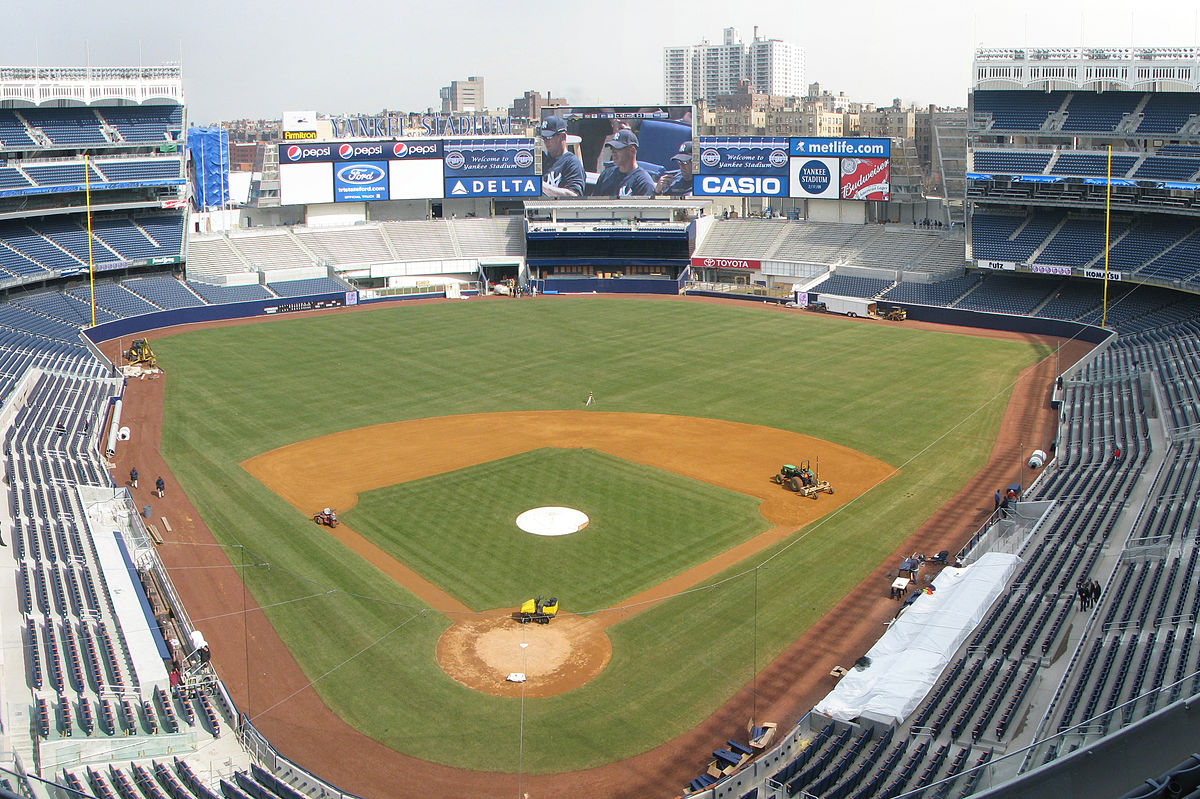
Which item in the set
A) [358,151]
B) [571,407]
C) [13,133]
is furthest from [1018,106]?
[13,133]

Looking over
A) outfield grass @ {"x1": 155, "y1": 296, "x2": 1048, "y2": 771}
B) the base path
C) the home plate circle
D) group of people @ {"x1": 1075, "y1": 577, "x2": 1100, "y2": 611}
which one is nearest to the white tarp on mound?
the base path

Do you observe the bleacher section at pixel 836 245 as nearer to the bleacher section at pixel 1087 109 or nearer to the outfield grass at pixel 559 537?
the bleacher section at pixel 1087 109

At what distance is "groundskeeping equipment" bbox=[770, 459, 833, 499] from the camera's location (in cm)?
3422

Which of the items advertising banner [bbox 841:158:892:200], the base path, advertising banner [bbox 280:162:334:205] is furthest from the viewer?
advertising banner [bbox 280:162:334:205]

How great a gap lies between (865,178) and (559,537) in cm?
5547

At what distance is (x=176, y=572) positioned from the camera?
92.9 ft

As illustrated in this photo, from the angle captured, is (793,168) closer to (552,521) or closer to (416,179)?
(416,179)

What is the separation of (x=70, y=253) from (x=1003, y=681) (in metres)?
62.0

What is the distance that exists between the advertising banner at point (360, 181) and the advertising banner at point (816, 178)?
31667 mm

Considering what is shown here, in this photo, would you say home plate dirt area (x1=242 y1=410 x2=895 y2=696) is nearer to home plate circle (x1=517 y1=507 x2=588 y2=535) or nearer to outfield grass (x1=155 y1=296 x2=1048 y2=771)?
outfield grass (x1=155 y1=296 x2=1048 y2=771)

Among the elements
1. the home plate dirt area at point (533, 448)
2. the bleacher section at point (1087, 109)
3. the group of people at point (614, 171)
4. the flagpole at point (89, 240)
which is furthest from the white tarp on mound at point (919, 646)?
the group of people at point (614, 171)

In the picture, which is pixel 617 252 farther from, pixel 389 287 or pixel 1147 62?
pixel 1147 62

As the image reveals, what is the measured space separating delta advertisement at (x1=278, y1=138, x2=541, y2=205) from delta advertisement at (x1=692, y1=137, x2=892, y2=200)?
14.1 m

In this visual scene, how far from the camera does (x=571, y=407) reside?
45438mm
